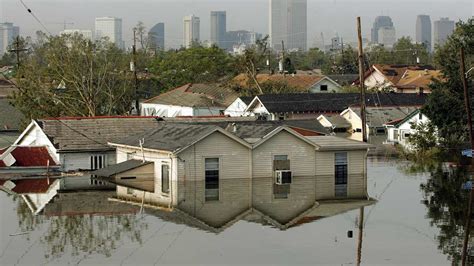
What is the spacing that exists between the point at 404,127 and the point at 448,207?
78.7 ft

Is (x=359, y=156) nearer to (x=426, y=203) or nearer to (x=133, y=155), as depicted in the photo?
(x=426, y=203)

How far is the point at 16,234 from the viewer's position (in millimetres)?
27484

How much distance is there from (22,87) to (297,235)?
33.2 metres

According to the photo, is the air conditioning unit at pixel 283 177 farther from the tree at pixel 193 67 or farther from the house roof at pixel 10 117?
the tree at pixel 193 67

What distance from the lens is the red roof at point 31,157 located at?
139 feet

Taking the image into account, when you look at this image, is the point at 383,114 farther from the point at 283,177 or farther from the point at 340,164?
the point at 283,177

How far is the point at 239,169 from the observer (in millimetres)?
38062

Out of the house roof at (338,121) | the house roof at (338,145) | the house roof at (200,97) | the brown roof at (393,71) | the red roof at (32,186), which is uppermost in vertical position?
the brown roof at (393,71)

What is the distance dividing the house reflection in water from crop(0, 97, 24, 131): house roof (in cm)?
2338

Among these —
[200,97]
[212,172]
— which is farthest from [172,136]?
[200,97]

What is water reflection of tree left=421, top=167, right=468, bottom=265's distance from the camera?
25.7 metres

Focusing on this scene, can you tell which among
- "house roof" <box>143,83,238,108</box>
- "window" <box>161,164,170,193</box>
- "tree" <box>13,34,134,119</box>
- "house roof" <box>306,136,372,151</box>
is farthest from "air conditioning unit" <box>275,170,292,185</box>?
"house roof" <box>143,83,238,108</box>

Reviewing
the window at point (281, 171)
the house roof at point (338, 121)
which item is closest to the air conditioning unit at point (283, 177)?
the window at point (281, 171)

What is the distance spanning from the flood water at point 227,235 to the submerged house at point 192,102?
31422 millimetres
